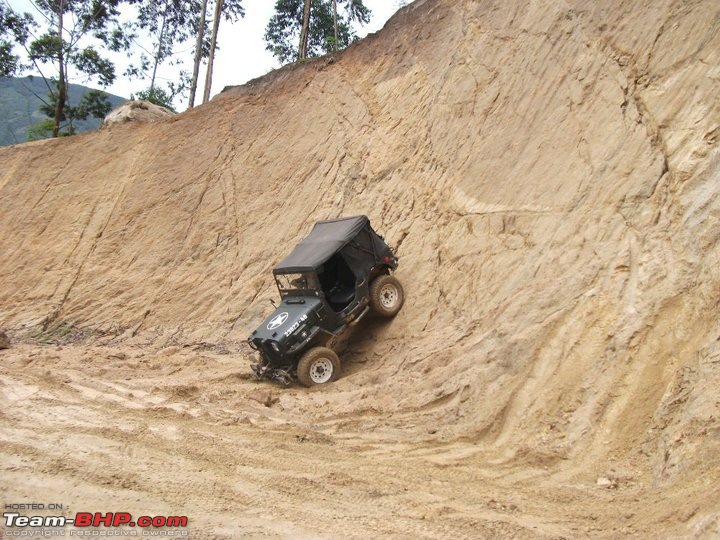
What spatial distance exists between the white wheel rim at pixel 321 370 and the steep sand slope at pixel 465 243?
32cm

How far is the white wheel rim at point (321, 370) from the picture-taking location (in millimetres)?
7863

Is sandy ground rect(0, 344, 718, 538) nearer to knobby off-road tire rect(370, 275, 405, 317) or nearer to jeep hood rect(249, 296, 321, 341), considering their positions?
jeep hood rect(249, 296, 321, 341)

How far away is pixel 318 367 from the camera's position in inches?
312

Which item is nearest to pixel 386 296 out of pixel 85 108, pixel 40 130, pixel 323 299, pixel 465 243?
pixel 323 299

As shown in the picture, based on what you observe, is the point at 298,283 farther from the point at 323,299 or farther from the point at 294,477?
the point at 294,477

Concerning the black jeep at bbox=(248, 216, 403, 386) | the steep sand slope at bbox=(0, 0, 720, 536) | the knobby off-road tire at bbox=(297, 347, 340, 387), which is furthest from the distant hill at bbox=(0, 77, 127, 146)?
the knobby off-road tire at bbox=(297, 347, 340, 387)

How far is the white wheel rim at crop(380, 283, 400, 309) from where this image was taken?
344 inches

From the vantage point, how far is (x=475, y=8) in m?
12.8

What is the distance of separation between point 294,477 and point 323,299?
377cm

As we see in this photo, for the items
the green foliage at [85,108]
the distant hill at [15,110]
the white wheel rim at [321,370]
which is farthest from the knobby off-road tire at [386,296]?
the distant hill at [15,110]

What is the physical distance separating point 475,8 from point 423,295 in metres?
7.55

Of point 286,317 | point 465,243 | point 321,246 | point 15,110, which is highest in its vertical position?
point 15,110

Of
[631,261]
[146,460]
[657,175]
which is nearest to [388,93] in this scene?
[657,175]

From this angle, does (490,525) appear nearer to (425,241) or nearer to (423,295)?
(423,295)
